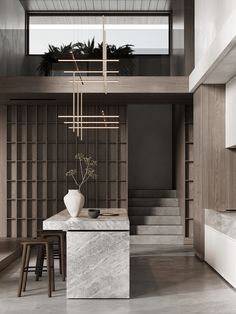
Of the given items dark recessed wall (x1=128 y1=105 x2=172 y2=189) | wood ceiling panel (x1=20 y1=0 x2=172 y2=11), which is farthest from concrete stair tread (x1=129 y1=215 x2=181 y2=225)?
wood ceiling panel (x1=20 y1=0 x2=172 y2=11)

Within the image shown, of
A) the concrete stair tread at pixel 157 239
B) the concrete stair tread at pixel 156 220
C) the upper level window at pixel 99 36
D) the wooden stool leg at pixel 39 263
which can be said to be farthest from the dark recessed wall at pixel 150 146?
the wooden stool leg at pixel 39 263

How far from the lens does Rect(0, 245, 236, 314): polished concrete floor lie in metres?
5.52

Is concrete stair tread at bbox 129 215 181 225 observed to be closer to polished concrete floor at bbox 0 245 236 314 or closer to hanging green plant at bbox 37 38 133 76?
hanging green plant at bbox 37 38 133 76

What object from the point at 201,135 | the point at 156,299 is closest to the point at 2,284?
the point at 156,299

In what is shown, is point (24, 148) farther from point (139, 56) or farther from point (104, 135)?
point (139, 56)

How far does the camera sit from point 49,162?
37.1 feet

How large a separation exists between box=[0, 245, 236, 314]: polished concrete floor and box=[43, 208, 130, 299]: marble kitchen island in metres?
0.14

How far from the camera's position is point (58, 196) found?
11.3 meters

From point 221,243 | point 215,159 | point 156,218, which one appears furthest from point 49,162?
point 221,243

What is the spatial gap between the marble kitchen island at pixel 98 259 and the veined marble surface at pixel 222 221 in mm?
1277

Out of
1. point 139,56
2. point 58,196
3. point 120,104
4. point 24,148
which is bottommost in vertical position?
point 58,196

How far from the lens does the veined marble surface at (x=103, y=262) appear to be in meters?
5.96

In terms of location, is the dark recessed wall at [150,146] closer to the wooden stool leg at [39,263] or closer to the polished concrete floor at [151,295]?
the polished concrete floor at [151,295]

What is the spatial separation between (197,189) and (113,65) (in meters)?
2.72
